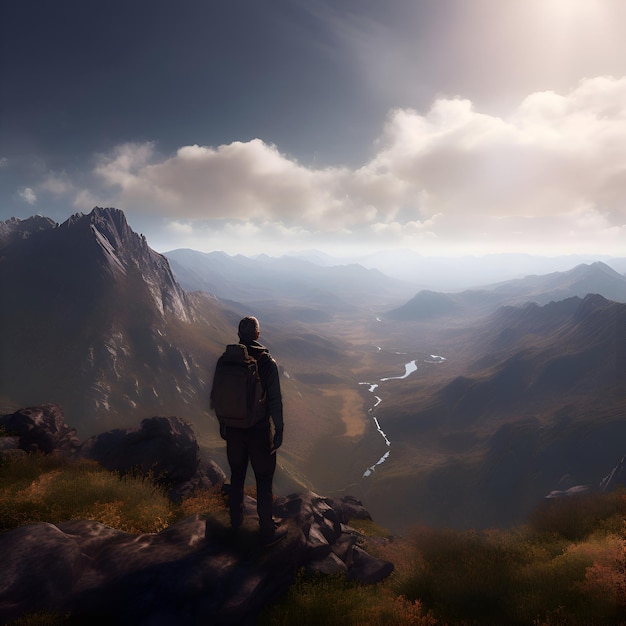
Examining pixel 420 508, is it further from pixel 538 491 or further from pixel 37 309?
pixel 37 309

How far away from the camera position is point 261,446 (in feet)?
30.2

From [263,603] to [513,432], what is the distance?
158071 mm

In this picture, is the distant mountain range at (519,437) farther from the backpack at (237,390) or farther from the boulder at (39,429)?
the backpack at (237,390)

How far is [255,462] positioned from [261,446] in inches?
18.3

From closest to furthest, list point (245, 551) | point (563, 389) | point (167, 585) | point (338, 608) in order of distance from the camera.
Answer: point (167, 585)
point (338, 608)
point (245, 551)
point (563, 389)

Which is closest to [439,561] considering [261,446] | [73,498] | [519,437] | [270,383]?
[261,446]

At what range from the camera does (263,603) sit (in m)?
7.82

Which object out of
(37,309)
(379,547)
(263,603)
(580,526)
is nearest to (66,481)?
(263,603)

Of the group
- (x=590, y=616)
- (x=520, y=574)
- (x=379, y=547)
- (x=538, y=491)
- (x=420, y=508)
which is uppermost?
(x=590, y=616)

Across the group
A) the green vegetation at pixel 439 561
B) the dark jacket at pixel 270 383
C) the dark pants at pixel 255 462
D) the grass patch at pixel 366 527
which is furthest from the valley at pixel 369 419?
the dark jacket at pixel 270 383

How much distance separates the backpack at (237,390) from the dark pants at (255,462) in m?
0.55

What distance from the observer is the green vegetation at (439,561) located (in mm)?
7434

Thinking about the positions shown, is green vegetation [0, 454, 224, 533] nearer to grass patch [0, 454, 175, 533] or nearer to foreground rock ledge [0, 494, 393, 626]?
grass patch [0, 454, 175, 533]

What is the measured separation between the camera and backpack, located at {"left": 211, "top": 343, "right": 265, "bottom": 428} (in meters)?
8.59
